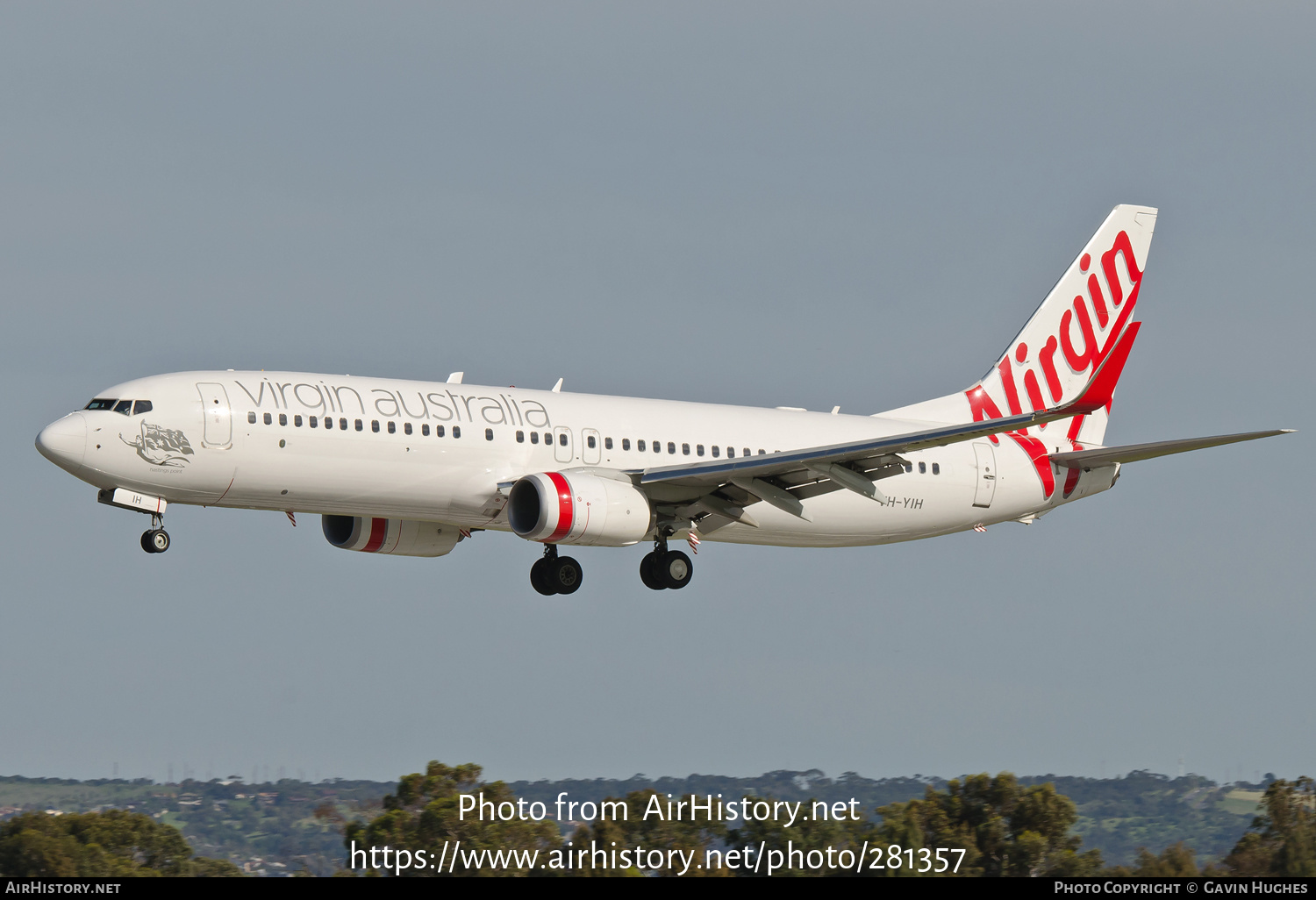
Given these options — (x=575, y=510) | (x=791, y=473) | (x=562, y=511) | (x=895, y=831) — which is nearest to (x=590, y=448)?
(x=575, y=510)

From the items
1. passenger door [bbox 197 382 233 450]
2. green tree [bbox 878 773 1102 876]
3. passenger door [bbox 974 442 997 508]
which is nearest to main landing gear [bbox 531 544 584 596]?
passenger door [bbox 197 382 233 450]

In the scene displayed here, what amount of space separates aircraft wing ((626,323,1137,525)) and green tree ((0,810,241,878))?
2318 cm

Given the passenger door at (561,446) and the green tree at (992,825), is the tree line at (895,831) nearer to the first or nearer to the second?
the green tree at (992,825)

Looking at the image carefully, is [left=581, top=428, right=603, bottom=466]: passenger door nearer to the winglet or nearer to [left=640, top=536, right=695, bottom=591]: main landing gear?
[left=640, top=536, right=695, bottom=591]: main landing gear

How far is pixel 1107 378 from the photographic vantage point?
5028cm

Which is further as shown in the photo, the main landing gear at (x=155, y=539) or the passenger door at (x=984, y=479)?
the passenger door at (x=984, y=479)

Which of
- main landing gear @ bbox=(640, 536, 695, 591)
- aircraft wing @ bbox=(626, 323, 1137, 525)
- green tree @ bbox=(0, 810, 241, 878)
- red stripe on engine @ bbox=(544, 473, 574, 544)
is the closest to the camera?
red stripe on engine @ bbox=(544, 473, 574, 544)

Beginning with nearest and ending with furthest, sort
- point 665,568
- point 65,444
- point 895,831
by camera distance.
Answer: point 65,444, point 665,568, point 895,831

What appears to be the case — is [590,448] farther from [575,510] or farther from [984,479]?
[984,479]

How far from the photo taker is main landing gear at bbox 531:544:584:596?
49062 mm

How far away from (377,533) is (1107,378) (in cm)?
2182

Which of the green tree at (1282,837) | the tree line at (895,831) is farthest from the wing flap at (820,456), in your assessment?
the green tree at (1282,837)

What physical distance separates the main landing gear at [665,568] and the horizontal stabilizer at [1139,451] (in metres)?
12.6

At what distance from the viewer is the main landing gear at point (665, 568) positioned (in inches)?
1919
